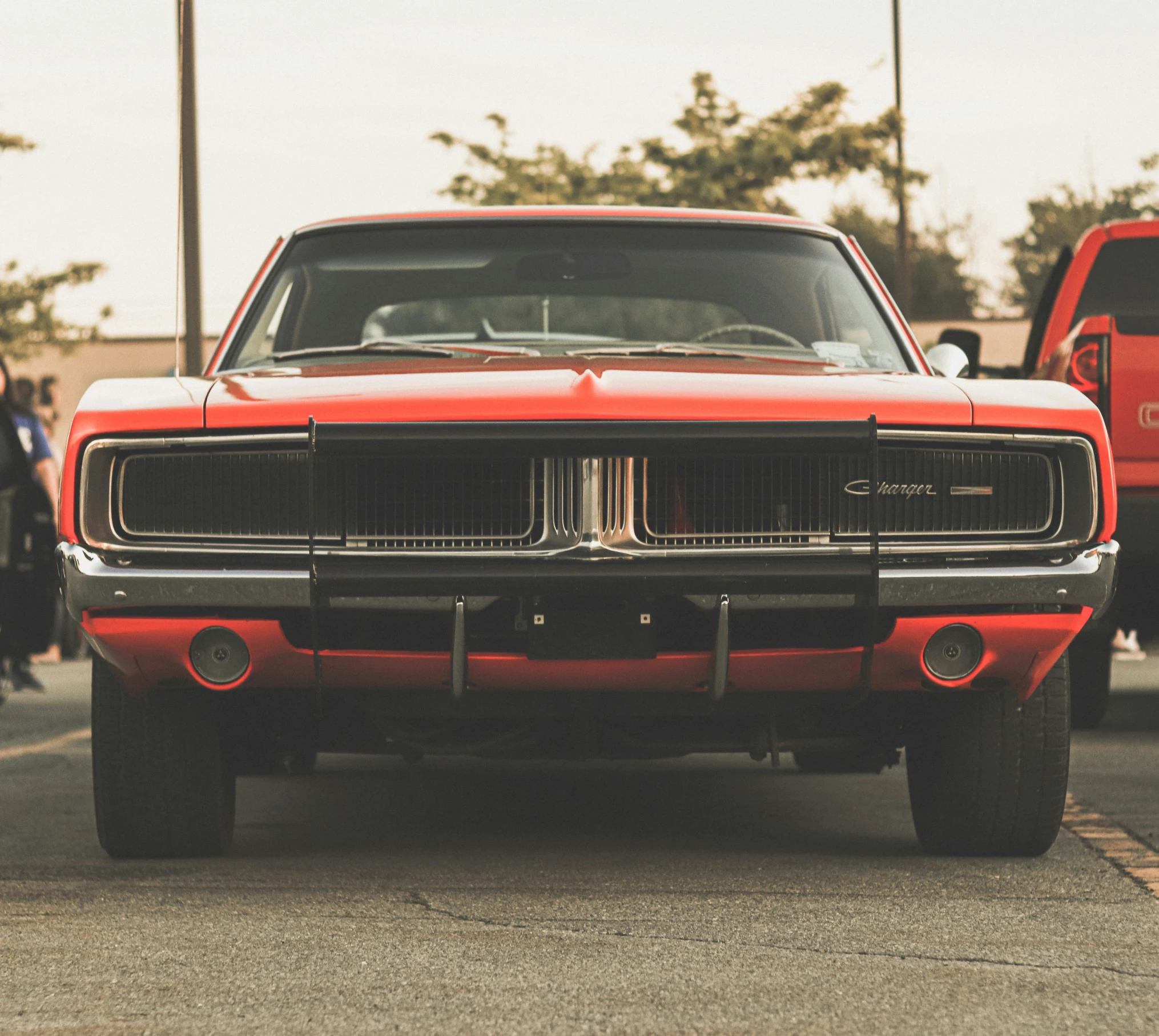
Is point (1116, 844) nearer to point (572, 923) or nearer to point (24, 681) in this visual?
point (572, 923)

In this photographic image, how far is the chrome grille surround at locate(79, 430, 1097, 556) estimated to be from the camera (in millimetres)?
4137

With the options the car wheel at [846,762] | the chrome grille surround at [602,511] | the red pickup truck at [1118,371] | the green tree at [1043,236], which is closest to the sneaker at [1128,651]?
the red pickup truck at [1118,371]

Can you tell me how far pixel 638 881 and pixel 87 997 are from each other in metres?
1.46

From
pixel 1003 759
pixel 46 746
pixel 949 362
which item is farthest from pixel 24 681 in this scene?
pixel 1003 759

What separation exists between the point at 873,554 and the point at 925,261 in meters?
69.1

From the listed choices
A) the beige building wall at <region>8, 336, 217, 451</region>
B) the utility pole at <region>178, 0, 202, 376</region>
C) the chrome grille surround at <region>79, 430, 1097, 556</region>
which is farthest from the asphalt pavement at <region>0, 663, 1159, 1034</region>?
the beige building wall at <region>8, 336, 217, 451</region>

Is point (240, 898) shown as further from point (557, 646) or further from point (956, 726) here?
point (956, 726)

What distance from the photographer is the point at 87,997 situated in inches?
132

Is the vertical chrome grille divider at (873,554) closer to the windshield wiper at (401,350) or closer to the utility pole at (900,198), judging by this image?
the windshield wiper at (401,350)

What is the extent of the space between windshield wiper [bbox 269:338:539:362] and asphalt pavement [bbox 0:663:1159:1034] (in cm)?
127

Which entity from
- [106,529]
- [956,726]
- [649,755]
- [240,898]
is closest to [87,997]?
[240,898]

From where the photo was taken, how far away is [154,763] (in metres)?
4.56

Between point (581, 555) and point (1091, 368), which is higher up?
point (1091, 368)

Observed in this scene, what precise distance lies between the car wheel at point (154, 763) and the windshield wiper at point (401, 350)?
42.7 inches
